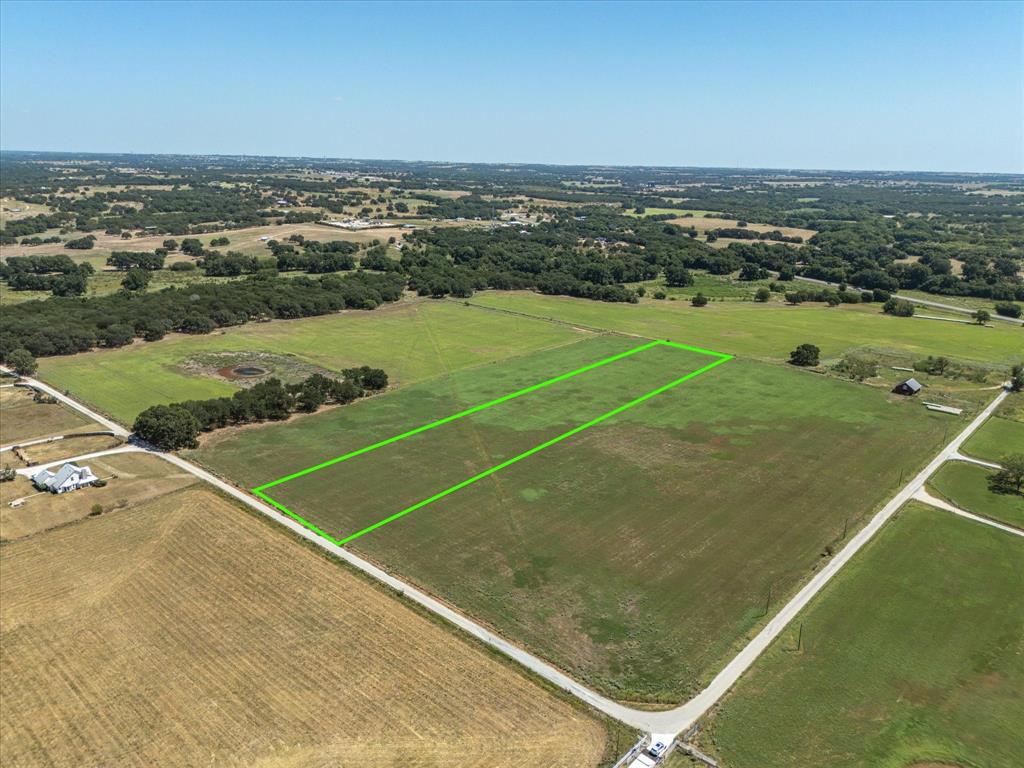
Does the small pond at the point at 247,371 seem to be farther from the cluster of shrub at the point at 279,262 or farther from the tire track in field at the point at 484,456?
the cluster of shrub at the point at 279,262

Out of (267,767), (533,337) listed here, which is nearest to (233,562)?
(267,767)

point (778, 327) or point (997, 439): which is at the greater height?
point (997, 439)

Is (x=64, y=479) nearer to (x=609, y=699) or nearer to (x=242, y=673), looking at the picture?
(x=242, y=673)

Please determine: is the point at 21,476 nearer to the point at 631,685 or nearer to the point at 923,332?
the point at 631,685

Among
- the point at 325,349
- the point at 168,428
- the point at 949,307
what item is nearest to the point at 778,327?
the point at 949,307

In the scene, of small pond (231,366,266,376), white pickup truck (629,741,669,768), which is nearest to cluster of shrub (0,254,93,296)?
small pond (231,366,266,376)

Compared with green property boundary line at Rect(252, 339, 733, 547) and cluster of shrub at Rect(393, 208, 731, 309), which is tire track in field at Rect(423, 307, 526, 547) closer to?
green property boundary line at Rect(252, 339, 733, 547)
